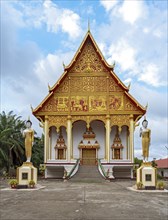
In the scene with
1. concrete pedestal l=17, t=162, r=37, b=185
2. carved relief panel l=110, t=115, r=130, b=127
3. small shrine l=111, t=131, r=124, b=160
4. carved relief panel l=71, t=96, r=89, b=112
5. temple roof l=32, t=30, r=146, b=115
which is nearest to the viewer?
concrete pedestal l=17, t=162, r=37, b=185

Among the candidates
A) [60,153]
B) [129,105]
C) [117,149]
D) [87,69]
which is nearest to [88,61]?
[87,69]

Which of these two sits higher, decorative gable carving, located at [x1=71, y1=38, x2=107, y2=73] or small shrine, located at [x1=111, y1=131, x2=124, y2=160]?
decorative gable carving, located at [x1=71, y1=38, x2=107, y2=73]

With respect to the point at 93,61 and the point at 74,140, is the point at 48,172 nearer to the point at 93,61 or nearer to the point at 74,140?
Result: the point at 74,140

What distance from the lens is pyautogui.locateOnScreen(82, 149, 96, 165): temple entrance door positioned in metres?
27.8

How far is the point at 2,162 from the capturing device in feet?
97.0

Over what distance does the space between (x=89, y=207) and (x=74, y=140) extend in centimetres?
2033

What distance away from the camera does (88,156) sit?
27.9 metres

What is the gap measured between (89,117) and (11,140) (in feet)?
26.7

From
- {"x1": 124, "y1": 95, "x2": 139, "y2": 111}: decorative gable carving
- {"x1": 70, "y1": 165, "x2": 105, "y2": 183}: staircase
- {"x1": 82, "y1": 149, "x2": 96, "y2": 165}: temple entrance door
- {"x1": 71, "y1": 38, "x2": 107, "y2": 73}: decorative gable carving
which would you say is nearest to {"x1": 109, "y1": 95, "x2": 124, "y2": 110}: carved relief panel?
{"x1": 124, "y1": 95, "x2": 139, "y2": 111}: decorative gable carving

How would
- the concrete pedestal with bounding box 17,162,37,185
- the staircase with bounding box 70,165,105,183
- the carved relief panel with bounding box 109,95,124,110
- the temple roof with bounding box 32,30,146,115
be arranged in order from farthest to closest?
1. the temple roof with bounding box 32,30,146,115
2. the carved relief panel with bounding box 109,95,124,110
3. the staircase with bounding box 70,165,105,183
4. the concrete pedestal with bounding box 17,162,37,185

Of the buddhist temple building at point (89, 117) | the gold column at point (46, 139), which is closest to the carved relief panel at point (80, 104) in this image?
the buddhist temple building at point (89, 117)

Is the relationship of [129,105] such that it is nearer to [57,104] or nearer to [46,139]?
[57,104]

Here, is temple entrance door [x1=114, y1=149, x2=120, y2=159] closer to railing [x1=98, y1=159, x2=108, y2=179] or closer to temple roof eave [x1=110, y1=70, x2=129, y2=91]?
railing [x1=98, y1=159, x2=108, y2=179]

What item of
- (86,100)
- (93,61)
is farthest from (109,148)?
(93,61)
